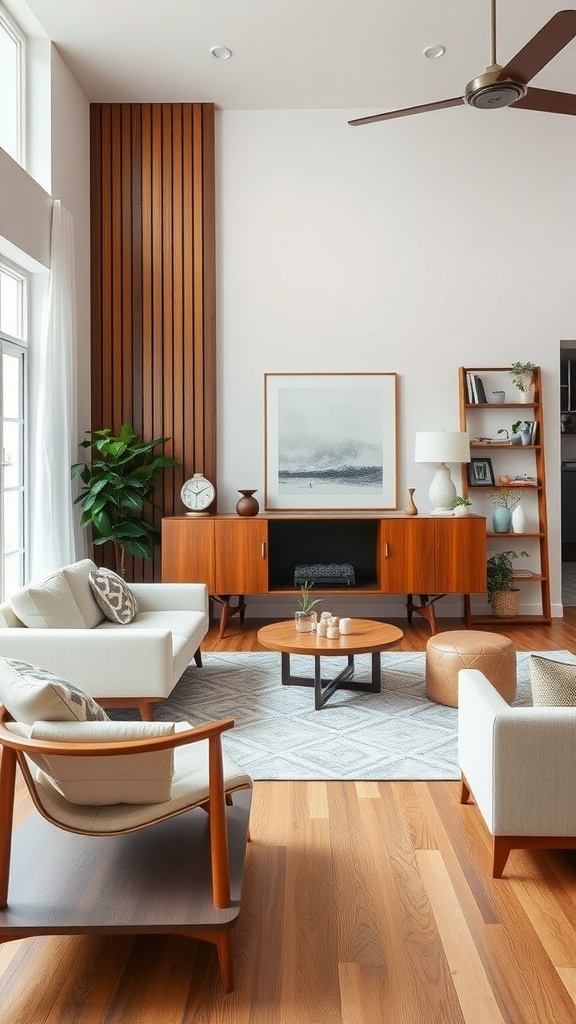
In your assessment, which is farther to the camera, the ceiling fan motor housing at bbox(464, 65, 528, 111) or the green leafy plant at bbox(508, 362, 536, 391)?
the green leafy plant at bbox(508, 362, 536, 391)

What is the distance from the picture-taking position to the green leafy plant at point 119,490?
5449 mm

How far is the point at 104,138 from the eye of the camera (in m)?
6.00

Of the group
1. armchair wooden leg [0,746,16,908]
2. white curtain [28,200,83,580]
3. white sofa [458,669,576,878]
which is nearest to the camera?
armchair wooden leg [0,746,16,908]

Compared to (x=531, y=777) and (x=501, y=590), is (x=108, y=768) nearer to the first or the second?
(x=531, y=777)

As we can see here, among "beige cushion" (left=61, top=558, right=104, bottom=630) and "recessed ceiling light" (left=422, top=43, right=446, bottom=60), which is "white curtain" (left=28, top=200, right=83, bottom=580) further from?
"recessed ceiling light" (left=422, top=43, right=446, bottom=60)

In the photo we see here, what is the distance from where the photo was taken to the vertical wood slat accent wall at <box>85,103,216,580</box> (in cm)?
601

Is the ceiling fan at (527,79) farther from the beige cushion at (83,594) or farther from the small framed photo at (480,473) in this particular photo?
the small framed photo at (480,473)

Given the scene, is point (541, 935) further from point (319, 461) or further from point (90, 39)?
point (90, 39)

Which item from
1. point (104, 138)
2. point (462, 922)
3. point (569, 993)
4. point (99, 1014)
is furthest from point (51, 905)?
point (104, 138)

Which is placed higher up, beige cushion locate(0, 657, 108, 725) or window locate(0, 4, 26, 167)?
window locate(0, 4, 26, 167)

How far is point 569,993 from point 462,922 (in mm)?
343

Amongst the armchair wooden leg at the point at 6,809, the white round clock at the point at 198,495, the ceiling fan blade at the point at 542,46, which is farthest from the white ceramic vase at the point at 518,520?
the armchair wooden leg at the point at 6,809

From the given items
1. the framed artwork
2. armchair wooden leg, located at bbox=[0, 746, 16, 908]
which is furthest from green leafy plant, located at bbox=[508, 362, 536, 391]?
armchair wooden leg, located at bbox=[0, 746, 16, 908]

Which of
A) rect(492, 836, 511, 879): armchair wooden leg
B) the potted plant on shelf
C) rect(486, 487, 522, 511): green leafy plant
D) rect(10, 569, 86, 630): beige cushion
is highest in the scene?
the potted plant on shelf
